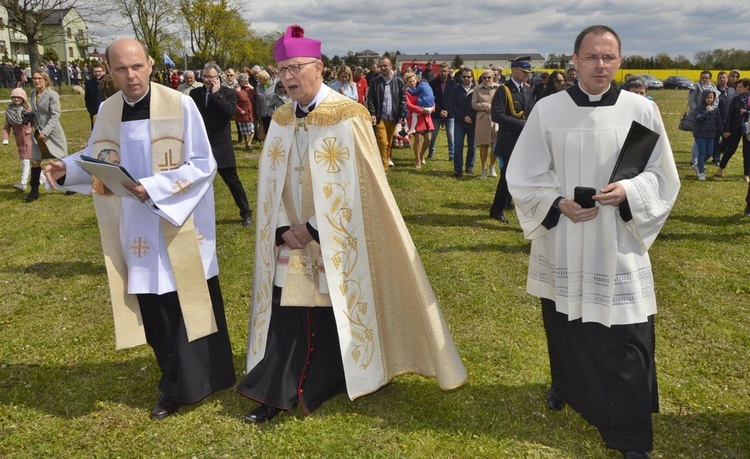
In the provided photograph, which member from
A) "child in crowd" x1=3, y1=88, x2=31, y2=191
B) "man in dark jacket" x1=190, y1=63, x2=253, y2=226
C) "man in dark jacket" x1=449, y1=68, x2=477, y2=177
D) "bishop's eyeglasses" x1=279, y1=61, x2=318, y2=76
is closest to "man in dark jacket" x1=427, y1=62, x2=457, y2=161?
"man in dark jacket" x1=449, y1=68, x2=477, y2=177

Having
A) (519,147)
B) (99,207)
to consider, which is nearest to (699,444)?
(519,147)

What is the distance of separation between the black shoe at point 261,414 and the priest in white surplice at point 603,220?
1884 millimetres

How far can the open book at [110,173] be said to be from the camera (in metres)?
3.48

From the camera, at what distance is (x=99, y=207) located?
4.05m

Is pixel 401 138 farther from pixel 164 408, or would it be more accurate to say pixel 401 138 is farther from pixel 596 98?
pixel 596 98

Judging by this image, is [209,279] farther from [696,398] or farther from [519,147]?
[696,398]

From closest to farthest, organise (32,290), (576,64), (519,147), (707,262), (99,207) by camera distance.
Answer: (576,64)
(519,147)
(99,207)
(32,290)
(707,262)

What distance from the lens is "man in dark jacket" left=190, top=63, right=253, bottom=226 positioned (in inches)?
324

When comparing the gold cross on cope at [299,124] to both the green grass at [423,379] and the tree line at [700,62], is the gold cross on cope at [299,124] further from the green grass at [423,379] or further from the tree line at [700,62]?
the tree line at [700,62]

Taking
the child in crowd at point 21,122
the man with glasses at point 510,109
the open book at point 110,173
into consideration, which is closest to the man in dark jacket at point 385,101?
Result: the man with glasses at point 510,109

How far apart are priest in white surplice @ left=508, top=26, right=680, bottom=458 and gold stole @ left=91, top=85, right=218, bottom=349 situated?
2.02 m

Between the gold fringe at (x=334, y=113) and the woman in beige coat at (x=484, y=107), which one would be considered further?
the woman in beige coat at (x=484, y=107)

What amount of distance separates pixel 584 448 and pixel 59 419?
333cm

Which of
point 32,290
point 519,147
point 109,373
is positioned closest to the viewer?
point 519,147
